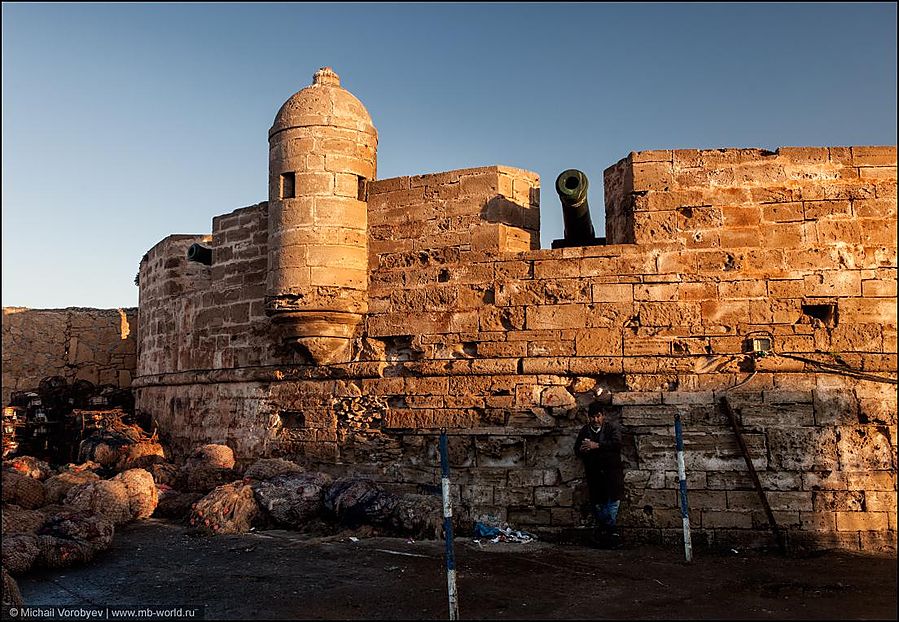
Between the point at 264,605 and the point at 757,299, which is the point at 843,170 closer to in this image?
the point at 757,299

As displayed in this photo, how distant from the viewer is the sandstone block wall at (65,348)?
1739 centimetres

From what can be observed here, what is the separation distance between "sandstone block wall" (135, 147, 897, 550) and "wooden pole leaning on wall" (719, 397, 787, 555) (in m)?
0.08

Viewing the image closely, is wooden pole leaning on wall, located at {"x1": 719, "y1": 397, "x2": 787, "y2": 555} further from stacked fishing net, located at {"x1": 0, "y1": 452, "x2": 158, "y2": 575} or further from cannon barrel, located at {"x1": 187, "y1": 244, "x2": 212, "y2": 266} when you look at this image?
cannon barrel, located at {"x1": 187, "y1": 244, "x2": 212, "y2": 266}

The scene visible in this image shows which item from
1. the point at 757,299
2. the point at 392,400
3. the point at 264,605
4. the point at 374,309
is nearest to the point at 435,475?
the point at 392,400

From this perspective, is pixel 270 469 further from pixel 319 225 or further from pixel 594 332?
pixel 594 332

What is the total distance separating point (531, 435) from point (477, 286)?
5.61 feet

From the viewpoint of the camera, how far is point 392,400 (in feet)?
28.8

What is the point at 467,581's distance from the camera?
235 inches

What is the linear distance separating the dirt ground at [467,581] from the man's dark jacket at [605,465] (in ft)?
1.70

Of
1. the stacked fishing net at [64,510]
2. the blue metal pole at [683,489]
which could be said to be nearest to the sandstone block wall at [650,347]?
the blue metal pole at [683,489]

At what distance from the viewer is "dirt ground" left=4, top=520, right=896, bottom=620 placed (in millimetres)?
5168

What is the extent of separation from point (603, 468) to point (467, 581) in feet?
6.58

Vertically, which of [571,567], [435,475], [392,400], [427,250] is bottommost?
[571,567]

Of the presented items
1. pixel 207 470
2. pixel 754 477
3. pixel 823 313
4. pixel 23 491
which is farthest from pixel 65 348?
pixel 823 313
